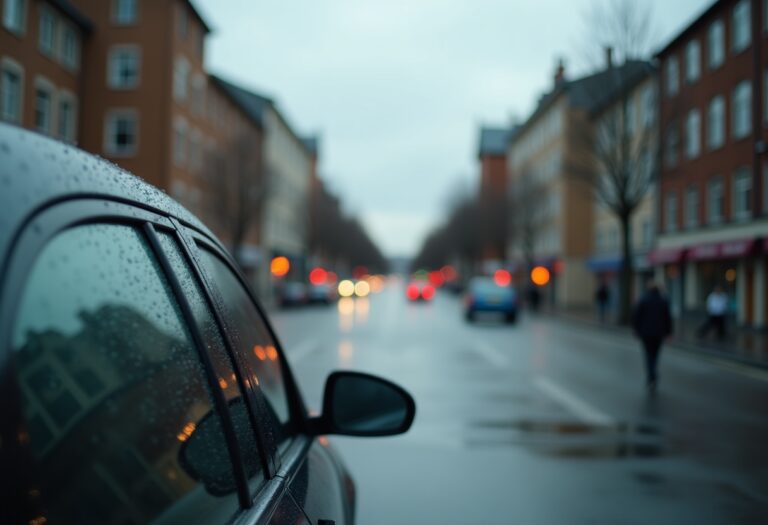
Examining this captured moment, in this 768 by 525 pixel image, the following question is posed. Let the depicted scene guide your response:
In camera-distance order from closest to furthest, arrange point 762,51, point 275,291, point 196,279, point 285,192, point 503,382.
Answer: point 196,279 < point 503,382 < point 762,51 < point 275,291 < point 285,192

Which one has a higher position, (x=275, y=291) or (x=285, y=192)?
(x=285, y=192)

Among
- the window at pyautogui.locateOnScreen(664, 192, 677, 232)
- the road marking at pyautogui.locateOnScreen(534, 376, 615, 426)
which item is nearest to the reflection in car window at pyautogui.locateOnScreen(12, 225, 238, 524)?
the road marking at pyautogui.locateOnScreen(534, 376, 615, 426)

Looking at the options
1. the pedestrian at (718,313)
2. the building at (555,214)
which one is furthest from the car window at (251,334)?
the building at (555,214)

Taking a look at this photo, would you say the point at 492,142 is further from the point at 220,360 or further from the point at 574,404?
the point at 220,360

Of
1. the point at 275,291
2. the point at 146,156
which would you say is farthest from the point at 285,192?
the point at 146,156

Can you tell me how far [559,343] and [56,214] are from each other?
20190mm

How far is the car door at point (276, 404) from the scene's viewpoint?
1801 millimetres

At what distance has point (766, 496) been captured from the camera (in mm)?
5363

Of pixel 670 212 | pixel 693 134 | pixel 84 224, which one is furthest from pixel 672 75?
pixel 84 224

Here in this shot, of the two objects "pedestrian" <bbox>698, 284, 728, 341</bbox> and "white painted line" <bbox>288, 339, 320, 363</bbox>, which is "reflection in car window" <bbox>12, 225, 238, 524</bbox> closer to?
"white painted line" <bbox>288, 339, 320, 363</bbox>

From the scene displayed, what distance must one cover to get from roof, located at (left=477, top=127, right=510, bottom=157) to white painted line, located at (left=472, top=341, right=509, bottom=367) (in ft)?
259

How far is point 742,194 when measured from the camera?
92.7 feet

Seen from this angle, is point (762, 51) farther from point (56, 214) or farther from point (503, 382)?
point (56, 214)

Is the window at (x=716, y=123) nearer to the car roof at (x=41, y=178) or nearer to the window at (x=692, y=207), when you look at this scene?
the window at (x=692, y=207)
